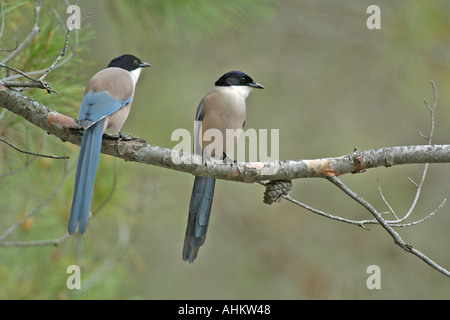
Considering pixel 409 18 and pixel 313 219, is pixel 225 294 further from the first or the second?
pixel 409 18

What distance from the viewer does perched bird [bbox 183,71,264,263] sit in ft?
8.76

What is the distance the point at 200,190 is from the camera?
2.71 meters

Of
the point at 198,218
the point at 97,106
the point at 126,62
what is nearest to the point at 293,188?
the point at 198,218

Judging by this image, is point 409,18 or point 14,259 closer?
point 14,259

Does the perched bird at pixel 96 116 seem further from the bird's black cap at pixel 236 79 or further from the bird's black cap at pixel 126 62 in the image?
the bird's black cap at pixel 236 79

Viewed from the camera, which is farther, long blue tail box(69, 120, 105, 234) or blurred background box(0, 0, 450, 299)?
blurred background box(0, 0, 450, 299)

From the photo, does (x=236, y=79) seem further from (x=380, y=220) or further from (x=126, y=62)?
(x=380, y=220)

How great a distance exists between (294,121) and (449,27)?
6.12ft

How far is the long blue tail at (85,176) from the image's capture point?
6.40ft

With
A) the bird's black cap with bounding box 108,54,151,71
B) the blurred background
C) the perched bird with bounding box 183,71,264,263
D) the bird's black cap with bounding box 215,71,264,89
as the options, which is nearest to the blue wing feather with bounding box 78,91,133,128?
the bird's black cap with bounding box 108,54,151,71

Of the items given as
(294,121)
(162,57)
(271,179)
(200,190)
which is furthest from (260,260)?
(271,179)

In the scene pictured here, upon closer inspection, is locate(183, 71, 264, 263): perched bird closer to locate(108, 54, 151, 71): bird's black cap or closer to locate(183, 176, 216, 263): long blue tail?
locate(183, 176, 216, 263): long blue tail

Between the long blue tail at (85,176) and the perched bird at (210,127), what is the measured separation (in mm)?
590

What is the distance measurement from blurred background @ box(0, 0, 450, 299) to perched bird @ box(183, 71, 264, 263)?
29.9 inches
